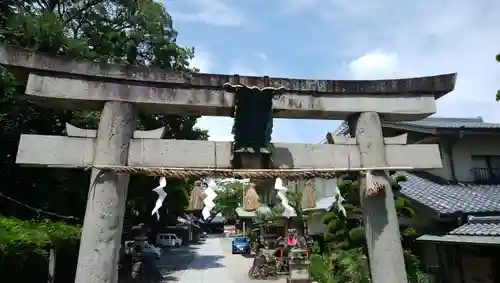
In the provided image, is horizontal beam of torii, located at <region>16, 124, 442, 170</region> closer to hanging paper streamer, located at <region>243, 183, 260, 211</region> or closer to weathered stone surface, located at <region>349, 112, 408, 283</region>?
weathered stone surface, located at <region>349, 112, 408, 283</region>

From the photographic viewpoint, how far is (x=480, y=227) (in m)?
10.4

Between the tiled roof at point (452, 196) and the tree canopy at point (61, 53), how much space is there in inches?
393

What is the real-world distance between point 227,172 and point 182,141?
0.87 metres

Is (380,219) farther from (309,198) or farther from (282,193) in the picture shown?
(282,193)

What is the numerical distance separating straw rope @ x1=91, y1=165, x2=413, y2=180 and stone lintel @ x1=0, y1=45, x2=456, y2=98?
54.3 inches

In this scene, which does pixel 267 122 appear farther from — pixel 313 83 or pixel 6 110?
pixel 6 110

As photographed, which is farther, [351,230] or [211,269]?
[211,269]

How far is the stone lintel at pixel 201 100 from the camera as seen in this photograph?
5.38 m

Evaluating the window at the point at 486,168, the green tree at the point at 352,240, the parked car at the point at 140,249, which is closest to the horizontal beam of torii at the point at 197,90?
the green tree at the point at 352,240

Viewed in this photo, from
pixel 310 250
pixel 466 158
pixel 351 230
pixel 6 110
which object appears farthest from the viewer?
pixel 310 250

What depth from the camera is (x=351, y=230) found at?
1121 cm

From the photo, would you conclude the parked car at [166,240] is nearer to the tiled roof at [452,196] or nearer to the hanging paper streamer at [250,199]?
the tiled roof at [452,196]

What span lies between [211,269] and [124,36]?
16669 mm

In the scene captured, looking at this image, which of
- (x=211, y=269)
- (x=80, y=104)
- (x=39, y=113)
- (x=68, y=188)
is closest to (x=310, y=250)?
(x=211, y=269)
